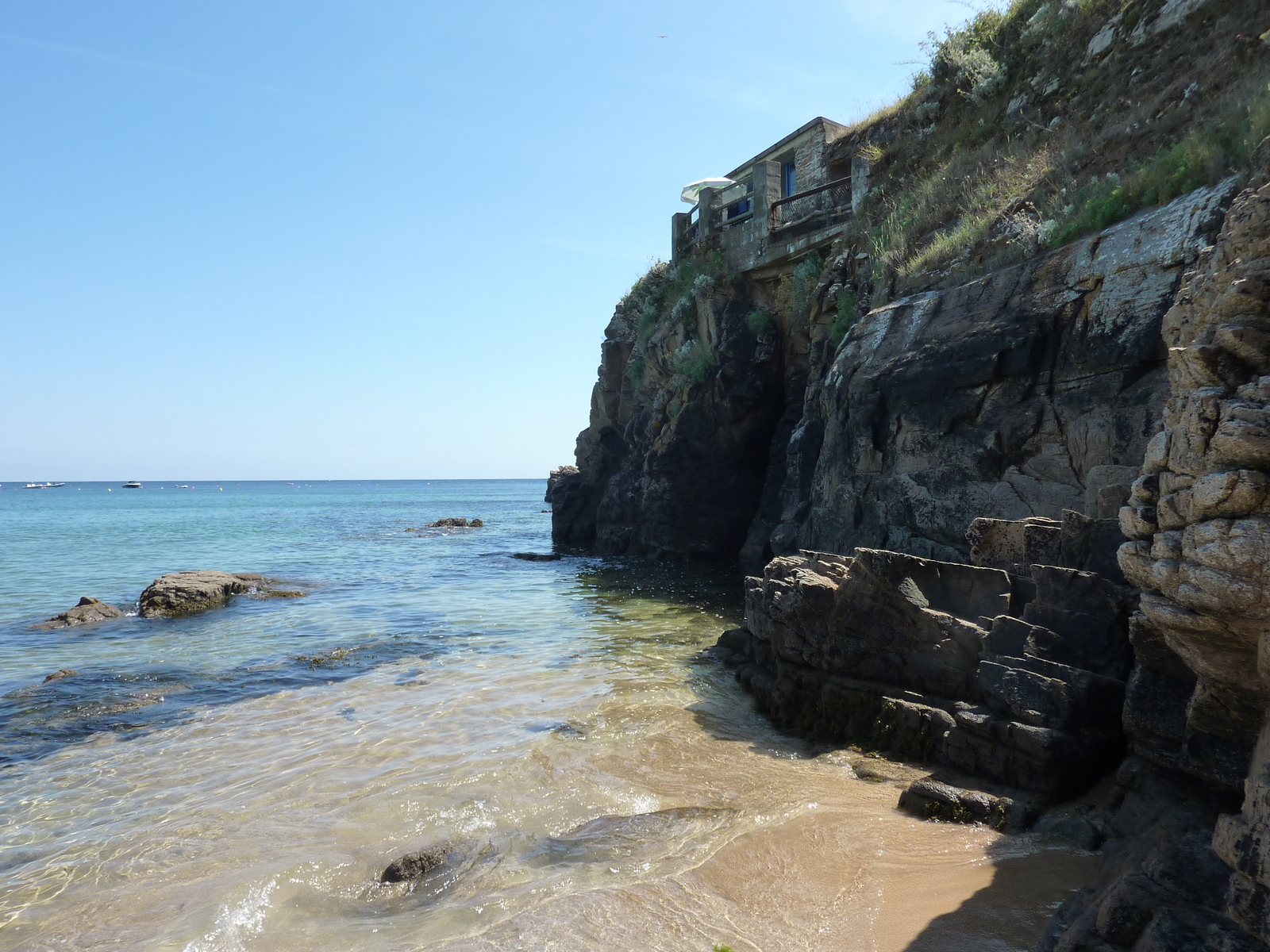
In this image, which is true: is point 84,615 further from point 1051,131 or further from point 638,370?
point 1051,131

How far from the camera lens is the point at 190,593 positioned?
16.9m

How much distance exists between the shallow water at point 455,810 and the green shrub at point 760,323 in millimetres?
9406

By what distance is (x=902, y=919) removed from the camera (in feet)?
14.1

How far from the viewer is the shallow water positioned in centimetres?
457

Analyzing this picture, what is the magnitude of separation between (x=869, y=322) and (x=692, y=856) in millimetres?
9964

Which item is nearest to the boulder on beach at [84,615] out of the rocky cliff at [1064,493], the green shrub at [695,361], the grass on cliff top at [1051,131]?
the rocky cliff at [1064,493]

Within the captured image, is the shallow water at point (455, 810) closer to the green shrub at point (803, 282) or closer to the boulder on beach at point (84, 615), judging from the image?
the boulder on beach at point (84, 615)

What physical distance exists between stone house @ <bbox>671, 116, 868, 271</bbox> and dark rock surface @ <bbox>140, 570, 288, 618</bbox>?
591 inches

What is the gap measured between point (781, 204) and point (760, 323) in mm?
3371

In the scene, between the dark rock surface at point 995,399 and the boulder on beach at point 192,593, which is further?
the boulder on beach at point 192,593

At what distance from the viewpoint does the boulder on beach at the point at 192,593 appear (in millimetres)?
16547

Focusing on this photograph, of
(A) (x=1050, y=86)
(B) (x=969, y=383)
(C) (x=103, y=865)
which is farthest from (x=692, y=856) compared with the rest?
(A) (x=1050, y=86)

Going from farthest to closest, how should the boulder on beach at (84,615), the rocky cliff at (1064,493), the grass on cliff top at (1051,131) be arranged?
1. the boulder on beach at (84,615)
2. the grass on cliff top at (1051,131)
3. the rocky cliff at (1064,493)

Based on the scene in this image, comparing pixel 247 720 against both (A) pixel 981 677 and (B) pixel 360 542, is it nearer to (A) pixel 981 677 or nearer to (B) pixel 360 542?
(A) pixel 981 677
